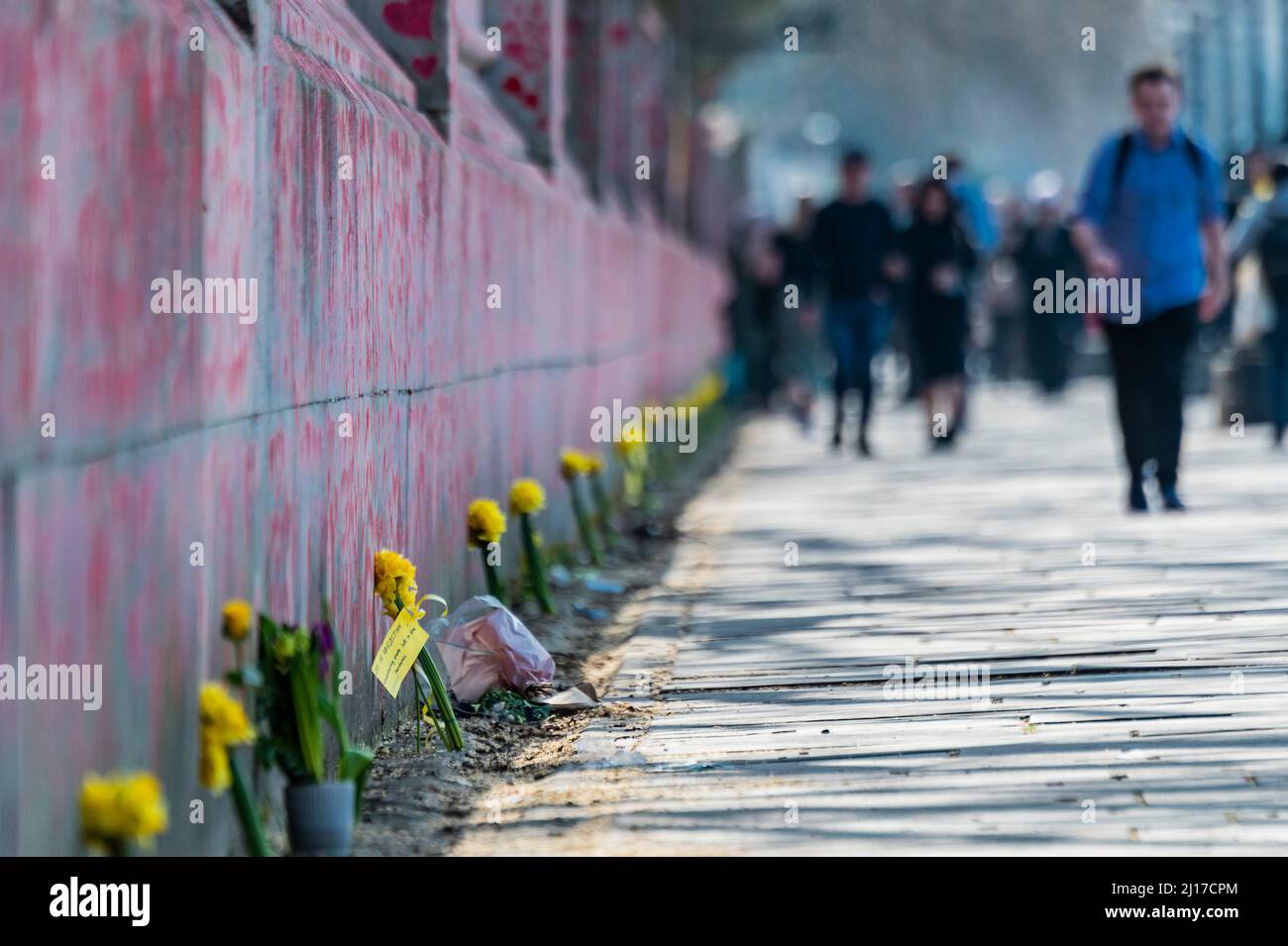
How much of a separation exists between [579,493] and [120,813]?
834 centimetres

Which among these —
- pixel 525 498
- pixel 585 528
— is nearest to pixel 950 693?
pixel 525 498

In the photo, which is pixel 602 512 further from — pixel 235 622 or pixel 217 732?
pixel 217 732

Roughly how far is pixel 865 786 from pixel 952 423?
14559 millimetres

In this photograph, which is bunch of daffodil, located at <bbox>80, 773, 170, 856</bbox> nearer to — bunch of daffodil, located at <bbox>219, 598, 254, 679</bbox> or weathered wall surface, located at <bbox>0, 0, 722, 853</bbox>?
weathered wall surface, located at <bbox>0, 0, 722, 853</bbox>

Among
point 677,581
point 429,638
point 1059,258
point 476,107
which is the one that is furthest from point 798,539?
point 1059,258

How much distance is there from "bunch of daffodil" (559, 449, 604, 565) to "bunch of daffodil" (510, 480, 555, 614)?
1.62 metres

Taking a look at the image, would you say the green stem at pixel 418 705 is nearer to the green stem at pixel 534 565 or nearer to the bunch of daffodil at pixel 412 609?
the bunch of daffodil at pixel 412 609

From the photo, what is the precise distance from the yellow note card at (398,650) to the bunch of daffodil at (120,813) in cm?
221

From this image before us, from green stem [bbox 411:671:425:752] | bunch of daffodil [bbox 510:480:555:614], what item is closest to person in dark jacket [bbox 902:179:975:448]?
bunch of daffodil [bbox 510:480:555:614]

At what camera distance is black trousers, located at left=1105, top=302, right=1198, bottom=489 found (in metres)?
12.8

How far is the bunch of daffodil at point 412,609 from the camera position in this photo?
6504 mm

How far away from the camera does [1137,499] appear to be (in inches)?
513

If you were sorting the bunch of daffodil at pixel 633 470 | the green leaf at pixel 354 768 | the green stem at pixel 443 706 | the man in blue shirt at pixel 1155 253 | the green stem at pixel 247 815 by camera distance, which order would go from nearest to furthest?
the green stem at pixel 247 815
the green leaf at pixel 354 768
the green stem at pixel 443 706
the man in blue shirt at pixel 1155 253
the bunch of daffodil at pixel 633 470

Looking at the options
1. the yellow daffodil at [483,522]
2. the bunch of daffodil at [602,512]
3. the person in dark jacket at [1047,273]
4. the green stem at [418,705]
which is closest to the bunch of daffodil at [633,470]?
the bunch of daffodil at [602,512]
